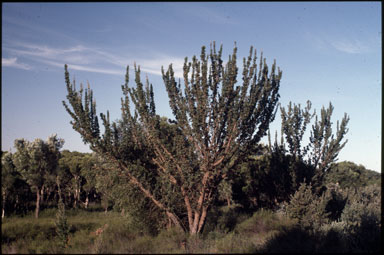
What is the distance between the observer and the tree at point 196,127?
1439 cm

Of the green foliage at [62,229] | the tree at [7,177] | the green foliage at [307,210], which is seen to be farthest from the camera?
the tree at [7,177]

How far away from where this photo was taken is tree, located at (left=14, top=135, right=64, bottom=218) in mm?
27325

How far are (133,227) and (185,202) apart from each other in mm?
3685

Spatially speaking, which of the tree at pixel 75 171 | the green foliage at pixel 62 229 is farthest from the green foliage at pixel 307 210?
the tree at pixel 75 171

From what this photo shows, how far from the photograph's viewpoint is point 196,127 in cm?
1433

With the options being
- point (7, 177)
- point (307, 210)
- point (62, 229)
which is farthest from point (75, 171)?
point (307, 210)

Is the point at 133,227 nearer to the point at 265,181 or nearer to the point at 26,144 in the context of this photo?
the point at 265,181

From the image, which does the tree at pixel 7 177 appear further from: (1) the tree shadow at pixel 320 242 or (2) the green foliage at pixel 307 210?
(1) the tree shadow at pixel 320 242

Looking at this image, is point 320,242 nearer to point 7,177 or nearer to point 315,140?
point 315,140

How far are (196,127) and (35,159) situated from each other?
19.9 m

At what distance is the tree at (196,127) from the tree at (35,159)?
600 inches

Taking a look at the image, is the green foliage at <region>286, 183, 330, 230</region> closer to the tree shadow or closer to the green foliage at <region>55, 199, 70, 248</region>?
the tree shadow

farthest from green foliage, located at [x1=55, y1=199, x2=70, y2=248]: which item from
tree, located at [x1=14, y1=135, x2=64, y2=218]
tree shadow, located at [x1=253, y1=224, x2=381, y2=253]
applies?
tree, located at [x1=14, y1=135, x2=64, y2=218]

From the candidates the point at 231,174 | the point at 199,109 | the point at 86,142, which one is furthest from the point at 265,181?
the point at 86,142
